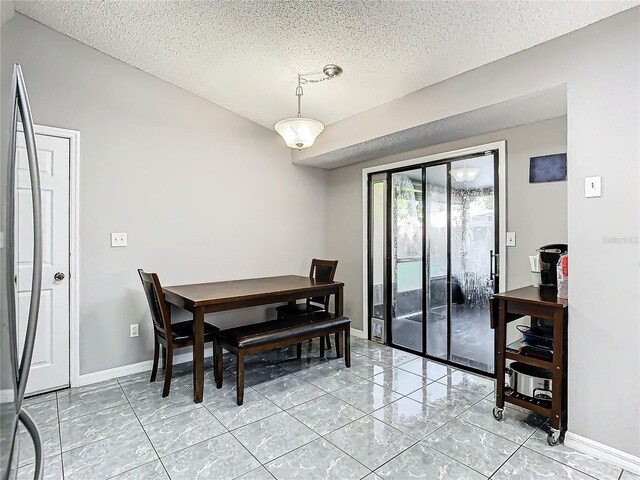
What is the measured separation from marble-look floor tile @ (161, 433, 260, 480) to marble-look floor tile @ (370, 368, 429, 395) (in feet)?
4.33

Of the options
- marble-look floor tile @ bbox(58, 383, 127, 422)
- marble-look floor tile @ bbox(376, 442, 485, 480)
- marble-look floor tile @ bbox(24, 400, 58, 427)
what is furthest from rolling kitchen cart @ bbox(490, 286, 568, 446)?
marble-look floor tile @ bbox(24, 400, 58, 427)

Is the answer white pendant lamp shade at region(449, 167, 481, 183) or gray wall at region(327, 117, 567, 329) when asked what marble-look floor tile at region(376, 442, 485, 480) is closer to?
Answer: gray wall at region(327, 117, 567, 329)

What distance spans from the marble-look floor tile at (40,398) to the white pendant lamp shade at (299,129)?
2688 mm

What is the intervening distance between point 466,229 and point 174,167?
2804mm

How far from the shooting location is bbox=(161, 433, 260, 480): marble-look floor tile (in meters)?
1.78

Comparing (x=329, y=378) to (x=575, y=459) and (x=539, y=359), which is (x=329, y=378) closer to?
(x=539, y=359)

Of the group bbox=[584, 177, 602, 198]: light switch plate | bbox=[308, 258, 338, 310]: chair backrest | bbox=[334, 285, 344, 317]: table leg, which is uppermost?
bbox=[584, 177, 602, 198]: light switch plate

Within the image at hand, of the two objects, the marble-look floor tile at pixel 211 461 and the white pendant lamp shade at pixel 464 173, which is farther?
the white pendant lamp shade at pixel 464 173

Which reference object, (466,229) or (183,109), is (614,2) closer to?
(466,229)

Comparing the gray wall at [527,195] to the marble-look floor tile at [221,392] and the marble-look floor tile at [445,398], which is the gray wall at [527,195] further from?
the marble-look floor tile at [221,392]

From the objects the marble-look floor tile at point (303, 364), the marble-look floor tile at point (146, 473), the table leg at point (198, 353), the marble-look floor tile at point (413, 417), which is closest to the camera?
the marble-look floor tile at point (146, 473)

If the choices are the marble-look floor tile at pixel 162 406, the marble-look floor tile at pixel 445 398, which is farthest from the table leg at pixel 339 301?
the marble-look floor tile at pixel 162 406

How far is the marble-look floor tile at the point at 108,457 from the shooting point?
1.79 metres

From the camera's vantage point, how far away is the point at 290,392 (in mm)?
2736
